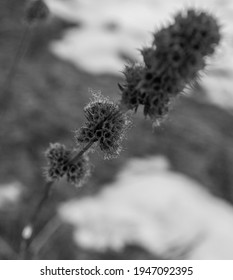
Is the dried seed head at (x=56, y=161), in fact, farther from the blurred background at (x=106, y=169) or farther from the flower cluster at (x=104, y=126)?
the blurred background at (x=106, y=169)

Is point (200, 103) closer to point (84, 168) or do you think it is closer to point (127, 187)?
point (127, 187)

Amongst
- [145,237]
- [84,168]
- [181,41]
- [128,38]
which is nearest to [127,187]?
[145,237]

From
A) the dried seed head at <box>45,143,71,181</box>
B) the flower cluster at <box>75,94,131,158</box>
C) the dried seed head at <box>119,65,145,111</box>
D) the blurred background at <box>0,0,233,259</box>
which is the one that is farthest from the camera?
the blurred background at <box>0,0,233,259</box>

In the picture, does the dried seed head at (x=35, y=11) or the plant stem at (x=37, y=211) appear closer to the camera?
the plant stem at (x=37, y=211)

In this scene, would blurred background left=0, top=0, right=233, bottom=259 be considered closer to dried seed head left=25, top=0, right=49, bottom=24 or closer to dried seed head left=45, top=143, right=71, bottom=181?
dried seed head left=45, top=143, right=71, bottom=181

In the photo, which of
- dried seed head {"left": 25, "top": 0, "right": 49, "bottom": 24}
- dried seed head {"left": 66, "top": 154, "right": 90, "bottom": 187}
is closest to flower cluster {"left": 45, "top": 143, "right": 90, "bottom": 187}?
dried seed head {"left": 66, "top": 154, "right": 90, "bottom": 187}

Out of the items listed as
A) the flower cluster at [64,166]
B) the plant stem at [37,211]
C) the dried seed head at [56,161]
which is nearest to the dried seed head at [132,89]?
the plant stem at [37,211]
